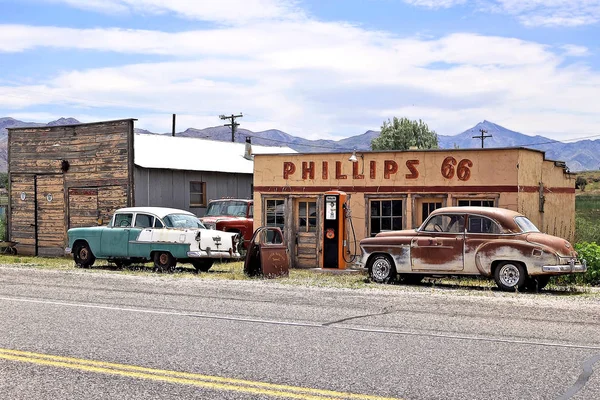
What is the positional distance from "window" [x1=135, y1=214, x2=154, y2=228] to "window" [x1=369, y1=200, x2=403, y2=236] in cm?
621

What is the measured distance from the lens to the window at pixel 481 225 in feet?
51.3

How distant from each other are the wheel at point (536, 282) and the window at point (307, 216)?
820 cm

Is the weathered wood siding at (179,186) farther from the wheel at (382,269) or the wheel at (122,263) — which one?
the wheel at (382,269)

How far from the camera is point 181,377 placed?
23.5ft

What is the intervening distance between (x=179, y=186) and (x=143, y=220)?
10.1m

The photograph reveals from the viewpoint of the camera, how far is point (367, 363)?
7785mm

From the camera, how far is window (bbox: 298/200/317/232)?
2270 cm

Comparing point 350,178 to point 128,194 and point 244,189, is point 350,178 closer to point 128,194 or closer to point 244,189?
point 128,194

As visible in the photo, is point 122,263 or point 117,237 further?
point 122,263

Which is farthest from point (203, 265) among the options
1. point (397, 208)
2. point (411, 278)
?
point (411, 278)

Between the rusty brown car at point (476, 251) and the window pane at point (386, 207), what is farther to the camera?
the window pane at point (386, 207)

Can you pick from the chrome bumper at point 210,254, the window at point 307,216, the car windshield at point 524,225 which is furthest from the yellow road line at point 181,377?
the window at point 307,216

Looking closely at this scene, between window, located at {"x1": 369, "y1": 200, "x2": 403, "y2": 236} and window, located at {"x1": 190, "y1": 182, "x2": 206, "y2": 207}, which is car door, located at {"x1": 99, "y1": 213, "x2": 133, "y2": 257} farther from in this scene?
window, located at {"x1": 190, "y1": 182, "x2": 206, "y2": 207}

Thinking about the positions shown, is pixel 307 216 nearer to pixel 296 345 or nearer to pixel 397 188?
pixel 397 188
